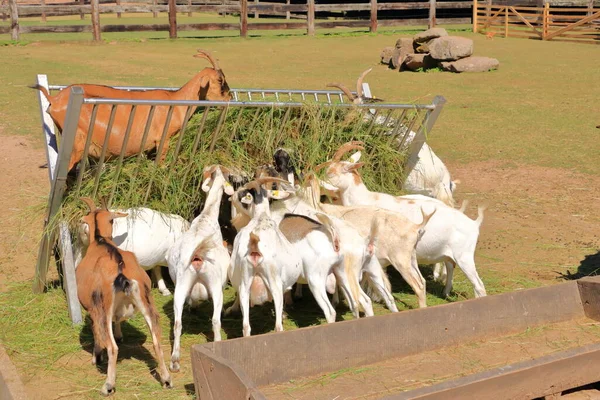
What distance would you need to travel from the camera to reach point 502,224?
977cm

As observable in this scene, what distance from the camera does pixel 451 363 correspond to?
630 centimetres

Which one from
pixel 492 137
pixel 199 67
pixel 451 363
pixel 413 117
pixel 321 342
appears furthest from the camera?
pixel 199 67

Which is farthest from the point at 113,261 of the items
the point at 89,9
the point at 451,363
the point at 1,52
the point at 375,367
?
the point at 89,9

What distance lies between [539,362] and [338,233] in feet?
6.25

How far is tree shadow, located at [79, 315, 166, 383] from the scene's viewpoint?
247 inches

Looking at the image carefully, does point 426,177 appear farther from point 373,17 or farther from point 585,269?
point 373,17

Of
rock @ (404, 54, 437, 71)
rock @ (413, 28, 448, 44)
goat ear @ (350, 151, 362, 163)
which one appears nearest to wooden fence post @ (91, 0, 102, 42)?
rock @ (413, 28, 448, 44)

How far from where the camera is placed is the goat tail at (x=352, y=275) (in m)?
6.75

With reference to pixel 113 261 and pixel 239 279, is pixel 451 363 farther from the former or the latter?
pixel 113 261

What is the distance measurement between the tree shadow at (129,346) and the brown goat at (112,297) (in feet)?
0.52

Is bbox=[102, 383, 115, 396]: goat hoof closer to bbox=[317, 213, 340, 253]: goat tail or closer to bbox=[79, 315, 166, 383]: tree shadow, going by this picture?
bbox=[79, 315, 166, 383]: tree shadow

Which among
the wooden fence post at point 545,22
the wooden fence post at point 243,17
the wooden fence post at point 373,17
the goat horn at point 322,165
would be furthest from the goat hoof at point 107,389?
the wooden fence post at point 373,17

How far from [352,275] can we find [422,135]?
235 centimetres

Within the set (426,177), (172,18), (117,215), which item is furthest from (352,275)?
(172,18)
